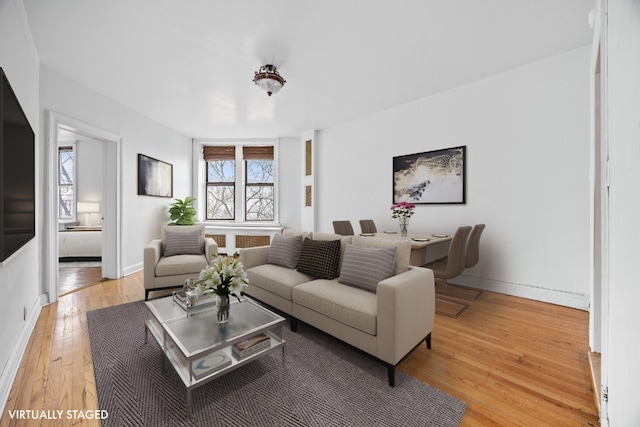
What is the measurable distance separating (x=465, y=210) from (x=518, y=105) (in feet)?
4.68

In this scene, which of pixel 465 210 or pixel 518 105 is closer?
pixel 518 105

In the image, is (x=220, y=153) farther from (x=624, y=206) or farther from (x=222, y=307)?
(x=624, y=206)

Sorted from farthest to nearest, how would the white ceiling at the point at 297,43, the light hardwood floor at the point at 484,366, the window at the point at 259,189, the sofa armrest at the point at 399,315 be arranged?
1. the window at the point at 259,189
2. the white ceiling at the point at 297,43
3. the sofa armrest at the point at 399,315
4. the light hardwood floor at the point at 484,366

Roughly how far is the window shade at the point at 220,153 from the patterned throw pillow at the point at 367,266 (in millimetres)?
5028

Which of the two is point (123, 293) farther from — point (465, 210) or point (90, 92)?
point (465, 210)

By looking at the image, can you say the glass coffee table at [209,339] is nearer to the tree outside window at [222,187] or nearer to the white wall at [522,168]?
the white wall at [522,168]

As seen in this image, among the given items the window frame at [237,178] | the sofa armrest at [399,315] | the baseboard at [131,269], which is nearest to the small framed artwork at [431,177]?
the sofa armrest at [399,315]

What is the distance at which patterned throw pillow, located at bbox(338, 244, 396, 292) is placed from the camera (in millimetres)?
2062

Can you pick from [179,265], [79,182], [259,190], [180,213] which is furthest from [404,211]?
[79,182]

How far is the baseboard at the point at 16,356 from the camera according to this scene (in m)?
1.56

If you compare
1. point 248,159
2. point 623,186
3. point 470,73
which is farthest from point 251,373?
point 248,159

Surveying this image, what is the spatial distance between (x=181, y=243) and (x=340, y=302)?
268cm

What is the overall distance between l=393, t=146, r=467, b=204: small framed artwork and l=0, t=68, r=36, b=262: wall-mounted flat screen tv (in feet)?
13.8

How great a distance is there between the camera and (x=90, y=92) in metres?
3.67
